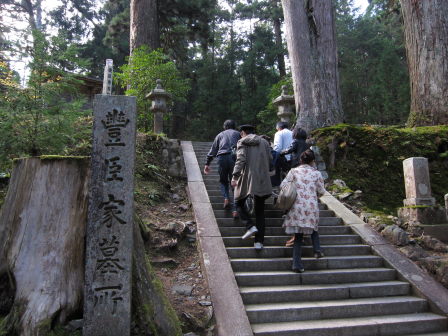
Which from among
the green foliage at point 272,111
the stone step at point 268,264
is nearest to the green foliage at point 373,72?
the green foliage at point 272,111

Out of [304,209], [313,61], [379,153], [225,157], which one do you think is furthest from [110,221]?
[313,61]

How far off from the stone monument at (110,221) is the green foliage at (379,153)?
6000 mm

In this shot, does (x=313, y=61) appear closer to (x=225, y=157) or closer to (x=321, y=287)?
(x=225, y=157)

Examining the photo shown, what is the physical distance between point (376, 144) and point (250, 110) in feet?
41.4

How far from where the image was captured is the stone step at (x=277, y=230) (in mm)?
5629

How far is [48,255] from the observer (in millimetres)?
3082

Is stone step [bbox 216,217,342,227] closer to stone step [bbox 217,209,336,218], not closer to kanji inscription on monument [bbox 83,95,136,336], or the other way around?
stone step [bbox 217,209,336,218]

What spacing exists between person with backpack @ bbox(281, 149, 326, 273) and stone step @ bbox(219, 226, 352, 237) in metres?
1.01

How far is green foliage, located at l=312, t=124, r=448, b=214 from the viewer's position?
26.5 ft

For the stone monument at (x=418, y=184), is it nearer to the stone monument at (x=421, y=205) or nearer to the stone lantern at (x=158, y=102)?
the stone monument at (x=421, y=205)

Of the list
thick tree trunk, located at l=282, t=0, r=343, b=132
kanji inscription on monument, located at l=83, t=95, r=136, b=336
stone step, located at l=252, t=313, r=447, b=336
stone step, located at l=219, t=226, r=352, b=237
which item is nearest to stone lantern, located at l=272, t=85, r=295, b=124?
thick tree trunk, located at l=282, t=0, r=343, b=132

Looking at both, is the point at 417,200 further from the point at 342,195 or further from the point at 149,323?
the point at 149,323

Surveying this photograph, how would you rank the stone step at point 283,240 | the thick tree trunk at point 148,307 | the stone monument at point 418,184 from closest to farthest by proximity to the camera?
the thick tree trunk at point 148,307 < the stone step at point 283,240 < the stone monument at point 418,184

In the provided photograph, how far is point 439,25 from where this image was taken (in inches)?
379
